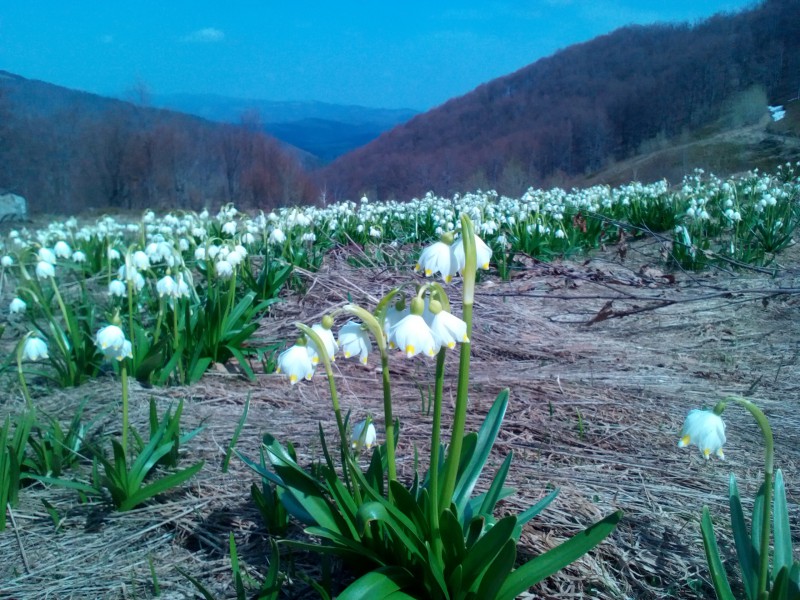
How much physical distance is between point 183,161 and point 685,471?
1565 cm

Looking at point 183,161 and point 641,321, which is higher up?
point 183,161

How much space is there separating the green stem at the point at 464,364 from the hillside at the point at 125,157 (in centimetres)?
1415

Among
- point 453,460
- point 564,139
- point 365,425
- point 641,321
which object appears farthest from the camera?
point 564,139

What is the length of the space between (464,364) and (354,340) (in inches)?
12.3

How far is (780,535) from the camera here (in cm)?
159

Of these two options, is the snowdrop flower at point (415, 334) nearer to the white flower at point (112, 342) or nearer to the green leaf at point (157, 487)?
the green leaf at point (157, 487)

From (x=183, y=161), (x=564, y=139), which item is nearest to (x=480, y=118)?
(x=564, y=139)

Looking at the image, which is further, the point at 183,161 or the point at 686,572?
the point at 183,161

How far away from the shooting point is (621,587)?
1.80m

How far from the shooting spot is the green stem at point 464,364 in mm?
1322

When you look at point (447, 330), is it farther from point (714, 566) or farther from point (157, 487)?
point (157, 487)

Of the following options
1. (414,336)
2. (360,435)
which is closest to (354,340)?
(414,336)

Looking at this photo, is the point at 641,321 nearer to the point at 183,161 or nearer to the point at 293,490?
the point at 293,490

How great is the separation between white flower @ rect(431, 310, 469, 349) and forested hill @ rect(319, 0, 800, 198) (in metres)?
23.6
